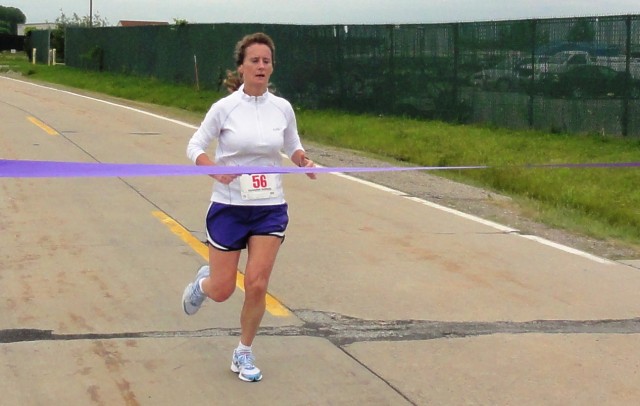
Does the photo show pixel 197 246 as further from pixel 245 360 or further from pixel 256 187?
pixel 256 187

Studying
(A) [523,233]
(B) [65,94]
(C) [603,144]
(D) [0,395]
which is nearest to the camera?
(D) [0,395]

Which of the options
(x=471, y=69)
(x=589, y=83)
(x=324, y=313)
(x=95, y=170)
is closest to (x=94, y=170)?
(x=95, y=170)

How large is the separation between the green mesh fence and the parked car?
0.02m

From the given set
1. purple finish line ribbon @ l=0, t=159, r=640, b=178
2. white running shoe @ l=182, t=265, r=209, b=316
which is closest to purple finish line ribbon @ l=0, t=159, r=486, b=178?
purple finish line ribbon @ l=0, t=159, r=640, b=178

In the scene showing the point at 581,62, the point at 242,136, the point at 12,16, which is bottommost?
the point at 242,136

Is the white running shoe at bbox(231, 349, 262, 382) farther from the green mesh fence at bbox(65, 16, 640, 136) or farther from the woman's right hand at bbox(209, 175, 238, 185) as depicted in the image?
the green mesh fence at bbox(65, 16, 640, 136)

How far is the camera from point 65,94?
3225 cm

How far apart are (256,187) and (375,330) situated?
177cm

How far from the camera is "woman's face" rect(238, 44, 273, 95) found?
5559 mm

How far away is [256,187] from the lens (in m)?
5.48

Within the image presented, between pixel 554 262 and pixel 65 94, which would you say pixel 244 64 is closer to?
pixel 554 262

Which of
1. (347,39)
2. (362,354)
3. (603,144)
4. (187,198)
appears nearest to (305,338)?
(362,354)

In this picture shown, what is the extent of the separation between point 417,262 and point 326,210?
2817 millimetres

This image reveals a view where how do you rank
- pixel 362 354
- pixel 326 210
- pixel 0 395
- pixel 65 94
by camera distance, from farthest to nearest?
pixel 65 94 → pixel 326 210 → pixel 362 354 → pixel 0 395
